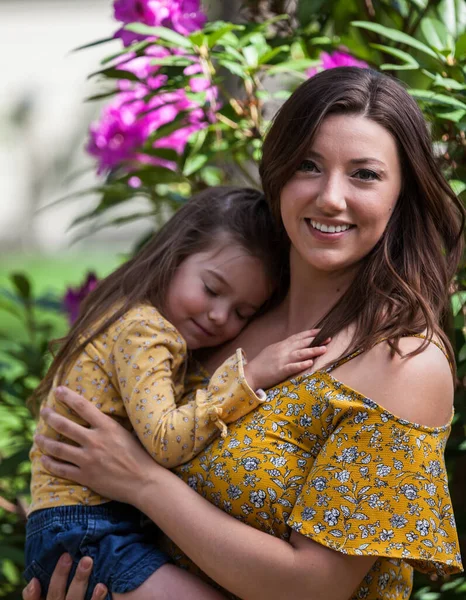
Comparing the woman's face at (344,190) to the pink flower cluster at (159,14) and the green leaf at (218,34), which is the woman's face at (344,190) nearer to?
the green leaf at (218,34)

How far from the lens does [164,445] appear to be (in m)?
1.81

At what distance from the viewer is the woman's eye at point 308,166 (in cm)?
178

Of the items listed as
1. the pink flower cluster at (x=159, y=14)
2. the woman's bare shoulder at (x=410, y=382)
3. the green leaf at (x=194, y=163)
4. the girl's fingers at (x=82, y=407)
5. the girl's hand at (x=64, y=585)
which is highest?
the pink flower cluster at (x=159, y=14)

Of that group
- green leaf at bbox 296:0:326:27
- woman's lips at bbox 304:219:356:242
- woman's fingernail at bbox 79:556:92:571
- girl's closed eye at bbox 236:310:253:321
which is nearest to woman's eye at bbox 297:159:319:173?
woman's lips at bbox 304:219:356:242

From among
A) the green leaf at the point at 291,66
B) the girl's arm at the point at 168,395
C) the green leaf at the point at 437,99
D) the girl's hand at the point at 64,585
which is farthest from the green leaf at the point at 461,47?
the girl's hand at the point at 64,585

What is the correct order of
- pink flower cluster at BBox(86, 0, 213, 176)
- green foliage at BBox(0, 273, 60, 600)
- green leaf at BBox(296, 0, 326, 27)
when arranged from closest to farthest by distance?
pink flower cluster at BBox(86, 0, 213, 176) → green leaf at BBox(296, 0, 326, 27) → green foliage at BBox(0, 273, 60, 600)

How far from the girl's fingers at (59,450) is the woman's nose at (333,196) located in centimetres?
69

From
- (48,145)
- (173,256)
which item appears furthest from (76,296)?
(48,145)

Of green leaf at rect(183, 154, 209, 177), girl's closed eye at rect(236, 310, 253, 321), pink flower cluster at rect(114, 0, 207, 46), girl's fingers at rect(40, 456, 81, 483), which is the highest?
pink flower cluster at rect(114, 0, 207, 46)

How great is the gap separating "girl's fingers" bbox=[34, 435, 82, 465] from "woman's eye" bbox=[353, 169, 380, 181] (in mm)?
768

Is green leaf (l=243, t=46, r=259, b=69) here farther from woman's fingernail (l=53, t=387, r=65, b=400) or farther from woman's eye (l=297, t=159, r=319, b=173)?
woman's fingernail (l=53, t=387, r=65, b=400)

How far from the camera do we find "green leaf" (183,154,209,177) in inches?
93.3

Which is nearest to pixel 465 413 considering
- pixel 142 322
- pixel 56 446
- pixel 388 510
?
pixel 388 510

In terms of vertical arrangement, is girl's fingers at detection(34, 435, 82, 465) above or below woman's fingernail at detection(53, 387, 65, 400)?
below
